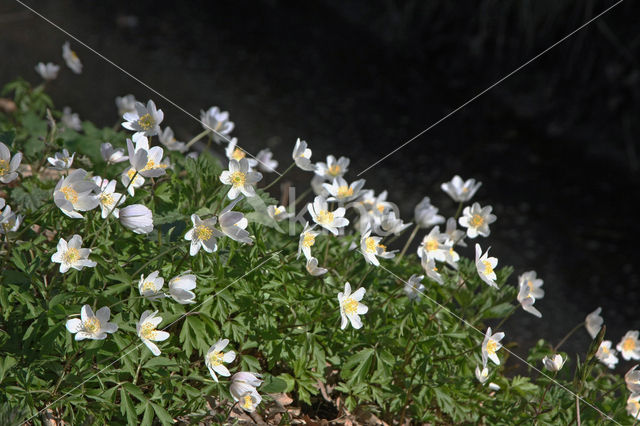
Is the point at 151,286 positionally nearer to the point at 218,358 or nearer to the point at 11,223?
the point at 218,358

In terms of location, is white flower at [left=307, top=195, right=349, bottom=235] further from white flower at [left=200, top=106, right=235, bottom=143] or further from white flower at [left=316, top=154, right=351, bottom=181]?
white flower at [left=200, top=106, right=235, bottom=143]

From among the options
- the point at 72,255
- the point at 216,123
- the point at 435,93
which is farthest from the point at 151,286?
the point at 435,93

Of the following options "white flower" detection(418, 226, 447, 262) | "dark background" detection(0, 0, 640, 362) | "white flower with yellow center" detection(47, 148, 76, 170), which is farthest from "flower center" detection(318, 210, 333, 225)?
"dark background" detection(0, 0, 640, 362)

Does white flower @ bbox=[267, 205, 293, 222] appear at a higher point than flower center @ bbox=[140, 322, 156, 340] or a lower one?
higher

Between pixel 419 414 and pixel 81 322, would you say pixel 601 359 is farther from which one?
pixel 81 322

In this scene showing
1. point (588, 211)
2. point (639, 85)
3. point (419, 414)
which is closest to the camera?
point (419, 414)

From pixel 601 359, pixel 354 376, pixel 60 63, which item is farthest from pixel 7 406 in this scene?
pixel 60 63
